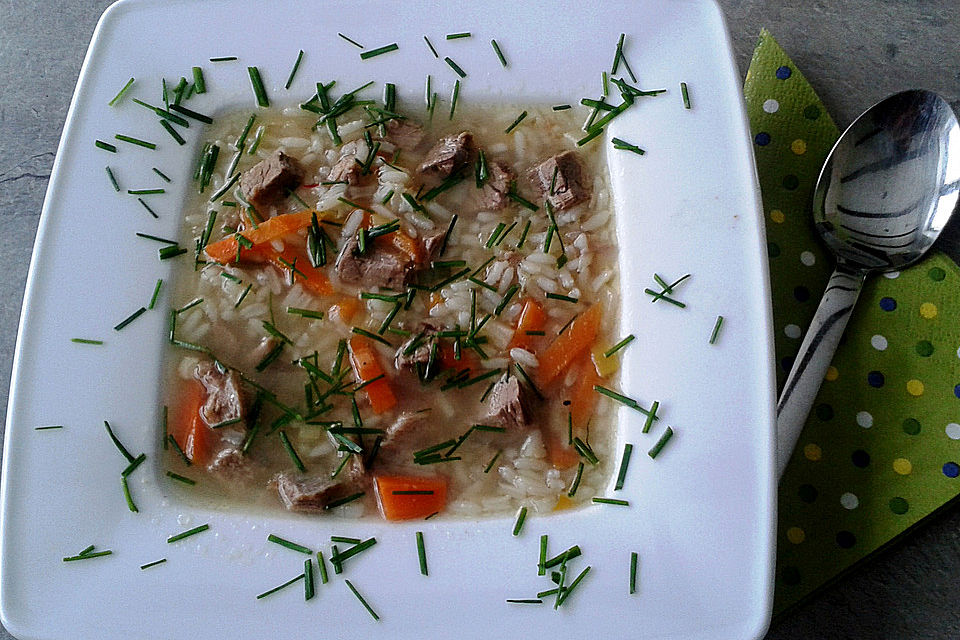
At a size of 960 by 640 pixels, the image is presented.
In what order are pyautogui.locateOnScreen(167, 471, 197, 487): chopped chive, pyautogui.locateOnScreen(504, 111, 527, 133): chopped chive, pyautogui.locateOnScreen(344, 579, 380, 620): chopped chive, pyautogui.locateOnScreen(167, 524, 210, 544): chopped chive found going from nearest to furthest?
pyautogui.locateOnScreen(344, 579, 380, 620): chopped chive < pyautogui.locateOnScreen(167, 524, 210, 544): chopped chive < pyautogui.locateOnScreen(167, 471, 197, 487): chopped chive < pyautogui.locateOnScreen(504, 111, 527, 133): chopped chive

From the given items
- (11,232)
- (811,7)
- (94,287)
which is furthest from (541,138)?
(11,232)

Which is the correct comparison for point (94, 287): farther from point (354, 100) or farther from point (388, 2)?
point (388, 2)

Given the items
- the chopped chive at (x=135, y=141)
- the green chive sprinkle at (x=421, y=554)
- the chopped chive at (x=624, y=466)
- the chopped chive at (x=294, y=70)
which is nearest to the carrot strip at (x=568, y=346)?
the chopped chive at (x=624, y=466)

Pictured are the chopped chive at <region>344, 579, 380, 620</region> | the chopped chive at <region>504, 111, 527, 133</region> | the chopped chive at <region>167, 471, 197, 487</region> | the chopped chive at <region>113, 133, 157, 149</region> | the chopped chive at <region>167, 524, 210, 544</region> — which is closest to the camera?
the chopped chive at <region>344, 579, 380, 620</region>

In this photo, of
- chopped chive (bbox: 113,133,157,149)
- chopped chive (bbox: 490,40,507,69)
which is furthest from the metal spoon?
chopped chive (bbox: 113,133,157,149)

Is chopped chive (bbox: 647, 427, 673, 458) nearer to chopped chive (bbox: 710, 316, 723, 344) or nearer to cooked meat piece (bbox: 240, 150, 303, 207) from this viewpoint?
chopped chive (bbox: 710, 316, 723, 344)

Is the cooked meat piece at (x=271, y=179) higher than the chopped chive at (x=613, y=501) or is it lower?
higher

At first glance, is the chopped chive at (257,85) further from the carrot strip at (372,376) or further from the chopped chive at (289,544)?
the chopped chive at (289,544)
